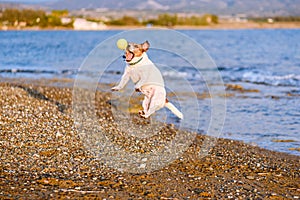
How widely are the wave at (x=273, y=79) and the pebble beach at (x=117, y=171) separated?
18751 millimetres

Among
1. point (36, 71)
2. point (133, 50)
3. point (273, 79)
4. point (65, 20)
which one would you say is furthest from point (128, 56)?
point (65, 20)

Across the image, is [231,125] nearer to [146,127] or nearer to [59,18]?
[146,127]

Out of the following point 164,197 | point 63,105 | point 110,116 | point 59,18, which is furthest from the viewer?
point 59,18

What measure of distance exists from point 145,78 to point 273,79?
27.9 m

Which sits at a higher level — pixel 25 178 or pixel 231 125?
pixel 25 178

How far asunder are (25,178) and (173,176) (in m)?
3.00

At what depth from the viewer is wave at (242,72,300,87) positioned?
33250 millimetres

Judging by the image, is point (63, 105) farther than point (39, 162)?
Yes

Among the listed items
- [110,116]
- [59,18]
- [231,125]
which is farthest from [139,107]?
[59,18]

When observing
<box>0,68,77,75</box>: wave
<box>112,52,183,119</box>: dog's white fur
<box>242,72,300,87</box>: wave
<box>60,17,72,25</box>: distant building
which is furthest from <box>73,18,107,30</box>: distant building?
<box>112,52,183,119</box>: dog's white fur

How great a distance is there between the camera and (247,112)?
21531mm

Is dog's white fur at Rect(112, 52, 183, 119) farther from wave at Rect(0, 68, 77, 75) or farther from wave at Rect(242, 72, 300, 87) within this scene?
wave at Rect(0, 68, 77, 75)

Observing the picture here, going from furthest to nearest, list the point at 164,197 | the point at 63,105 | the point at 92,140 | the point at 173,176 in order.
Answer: the point at 63,105, the point at 92,140, the point at 173,176, the point at 164,197

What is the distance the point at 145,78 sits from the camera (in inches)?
357
